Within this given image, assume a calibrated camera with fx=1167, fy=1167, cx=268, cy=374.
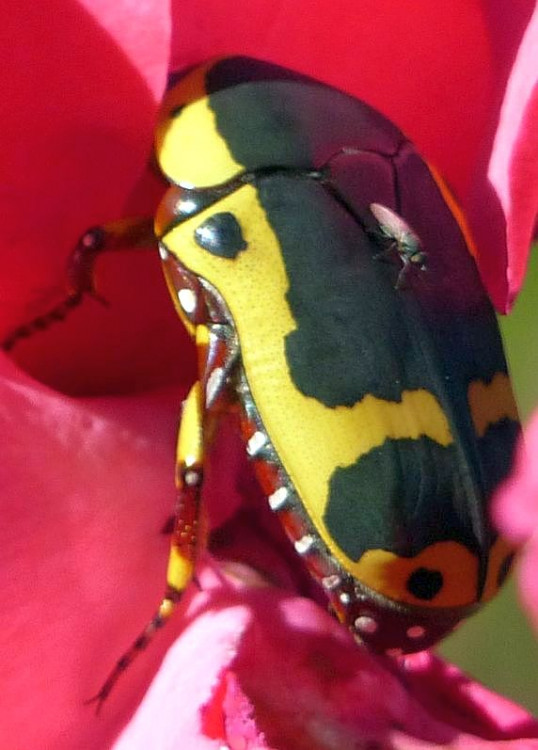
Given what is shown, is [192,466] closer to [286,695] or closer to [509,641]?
[286,695]

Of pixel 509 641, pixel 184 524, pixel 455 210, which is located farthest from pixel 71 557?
pixel 509 641

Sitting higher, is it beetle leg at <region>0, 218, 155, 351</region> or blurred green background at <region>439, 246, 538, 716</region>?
beetle leg at <region>0, 218, 155, 351</region>

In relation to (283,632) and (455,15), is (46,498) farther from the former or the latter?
(455,15)

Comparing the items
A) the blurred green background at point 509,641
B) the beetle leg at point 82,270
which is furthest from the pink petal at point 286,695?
the blurred green background at point 509,641

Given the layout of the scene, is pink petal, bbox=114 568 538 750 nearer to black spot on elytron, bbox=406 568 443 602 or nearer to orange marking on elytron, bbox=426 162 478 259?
black spot on elytron, bbox=406 568 443 602

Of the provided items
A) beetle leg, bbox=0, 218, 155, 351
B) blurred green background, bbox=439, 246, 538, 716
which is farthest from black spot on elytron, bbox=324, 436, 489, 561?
blurred green background, bbox=439, 246, 538, 716

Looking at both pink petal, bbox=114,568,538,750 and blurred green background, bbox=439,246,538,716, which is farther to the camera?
blurred green background, bbox=439,246,538,716

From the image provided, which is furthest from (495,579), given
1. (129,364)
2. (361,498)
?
(129,364)
